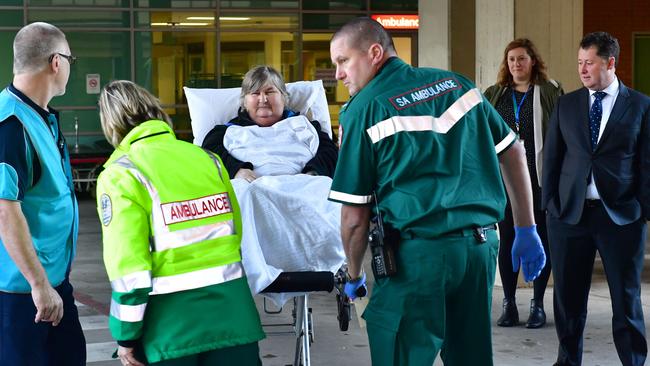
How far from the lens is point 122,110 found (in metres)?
4.44

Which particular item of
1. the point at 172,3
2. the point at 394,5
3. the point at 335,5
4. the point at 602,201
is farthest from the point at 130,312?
the point at 394,5

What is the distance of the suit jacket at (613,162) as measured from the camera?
257 inches

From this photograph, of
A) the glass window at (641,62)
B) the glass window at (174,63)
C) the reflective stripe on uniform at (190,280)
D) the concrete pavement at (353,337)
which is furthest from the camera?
the glass window at (174,63)

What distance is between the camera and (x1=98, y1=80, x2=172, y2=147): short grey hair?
4.45 meters

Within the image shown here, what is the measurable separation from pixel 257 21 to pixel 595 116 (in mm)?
17625

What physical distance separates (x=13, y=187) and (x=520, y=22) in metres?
6.77

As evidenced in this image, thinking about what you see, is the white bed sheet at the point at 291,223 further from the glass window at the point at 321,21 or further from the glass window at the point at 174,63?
the glass window at the point at 321,21

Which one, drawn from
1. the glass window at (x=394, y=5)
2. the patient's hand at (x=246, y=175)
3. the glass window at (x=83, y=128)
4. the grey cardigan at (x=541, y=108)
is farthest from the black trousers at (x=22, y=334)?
the glass window at (x=394, y=5)

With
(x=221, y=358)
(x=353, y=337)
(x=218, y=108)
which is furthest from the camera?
(x=353, y=337)

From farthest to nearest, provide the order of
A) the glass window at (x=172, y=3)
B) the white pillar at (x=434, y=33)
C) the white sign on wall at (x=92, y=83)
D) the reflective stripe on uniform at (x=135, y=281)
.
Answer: the glass window at (x=172, y=3), the white sign on wall at (x=92, y=83), the white pillar at (x=434, y=33), the reflective stripe on uniform at (x=135, y=281)

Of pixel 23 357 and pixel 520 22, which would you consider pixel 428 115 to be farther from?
pixel 520 22

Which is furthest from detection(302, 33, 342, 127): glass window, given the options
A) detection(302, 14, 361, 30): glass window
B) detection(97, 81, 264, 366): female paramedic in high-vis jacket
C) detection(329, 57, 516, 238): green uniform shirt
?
detection(97, 81, 264, 366): female paramedic in high-vis jacket

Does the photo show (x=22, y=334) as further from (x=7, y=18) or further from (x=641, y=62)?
(x=7, y=18)

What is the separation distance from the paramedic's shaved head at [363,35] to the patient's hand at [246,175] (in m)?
1.61
